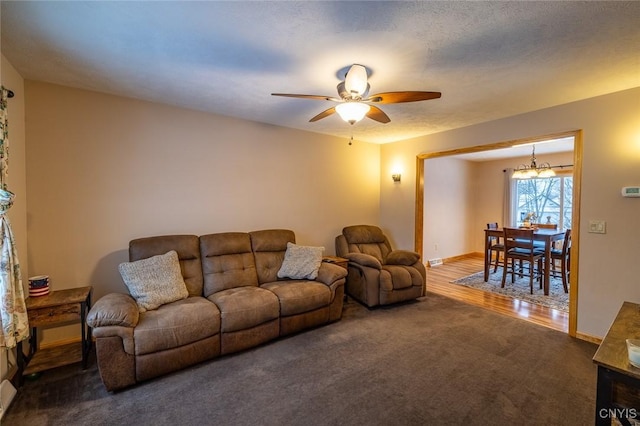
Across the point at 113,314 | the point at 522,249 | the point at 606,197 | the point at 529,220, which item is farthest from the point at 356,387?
the point at 529,220

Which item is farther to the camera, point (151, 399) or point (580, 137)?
point (580, 137)

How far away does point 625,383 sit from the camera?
1.20 m

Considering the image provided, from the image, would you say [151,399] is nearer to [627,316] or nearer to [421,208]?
[627,316]

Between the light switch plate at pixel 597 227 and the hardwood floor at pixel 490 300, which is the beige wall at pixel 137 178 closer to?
the hardwood floor at pixel 490 300

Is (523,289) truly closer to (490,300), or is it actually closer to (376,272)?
(490,300)

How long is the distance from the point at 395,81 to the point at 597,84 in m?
1.82

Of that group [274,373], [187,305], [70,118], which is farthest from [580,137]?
[70,118]

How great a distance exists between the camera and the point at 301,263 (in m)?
3.41

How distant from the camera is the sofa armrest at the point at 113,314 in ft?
6.68

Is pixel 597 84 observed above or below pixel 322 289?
above

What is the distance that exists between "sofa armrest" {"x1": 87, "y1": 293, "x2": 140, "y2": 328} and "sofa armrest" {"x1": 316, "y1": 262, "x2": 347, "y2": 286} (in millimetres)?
1794

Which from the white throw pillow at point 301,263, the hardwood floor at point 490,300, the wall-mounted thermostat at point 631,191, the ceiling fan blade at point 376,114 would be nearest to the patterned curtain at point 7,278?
the white throw pillow at point 301,263

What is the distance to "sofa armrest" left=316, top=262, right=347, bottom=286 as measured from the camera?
3229mm

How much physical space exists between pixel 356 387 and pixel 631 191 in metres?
3.05
